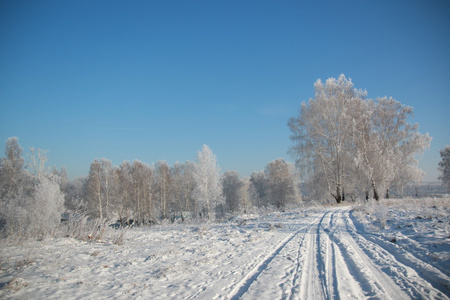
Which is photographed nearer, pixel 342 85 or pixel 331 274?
pixel 331 274

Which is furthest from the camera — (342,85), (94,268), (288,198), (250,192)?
(250,192)

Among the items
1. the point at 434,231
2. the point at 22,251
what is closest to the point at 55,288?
the point at 22,251

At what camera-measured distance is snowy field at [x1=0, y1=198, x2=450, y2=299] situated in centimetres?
369

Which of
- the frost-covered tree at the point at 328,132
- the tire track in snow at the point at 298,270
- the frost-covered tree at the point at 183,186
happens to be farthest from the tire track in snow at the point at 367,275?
the frost-covered tree at the point at 183,186

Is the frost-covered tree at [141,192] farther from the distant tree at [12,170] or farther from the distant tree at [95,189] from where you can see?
the distant tree at [12,170]

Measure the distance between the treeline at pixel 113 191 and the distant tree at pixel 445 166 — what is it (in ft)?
72.6

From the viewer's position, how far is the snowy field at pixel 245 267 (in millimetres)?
3691

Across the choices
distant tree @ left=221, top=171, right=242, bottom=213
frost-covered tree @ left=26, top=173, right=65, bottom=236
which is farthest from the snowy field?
distant tree @ left=221, top=171, right=242, bottom=213

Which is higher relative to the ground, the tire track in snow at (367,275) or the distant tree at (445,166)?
the distant tree at (445,166)

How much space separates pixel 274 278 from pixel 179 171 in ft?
132

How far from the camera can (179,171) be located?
43.1 metres

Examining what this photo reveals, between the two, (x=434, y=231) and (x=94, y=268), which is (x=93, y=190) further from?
(x=434, y=231)

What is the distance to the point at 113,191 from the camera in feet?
97.2

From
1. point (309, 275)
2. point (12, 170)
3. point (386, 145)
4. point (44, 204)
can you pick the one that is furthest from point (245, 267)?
point (12, 170)
